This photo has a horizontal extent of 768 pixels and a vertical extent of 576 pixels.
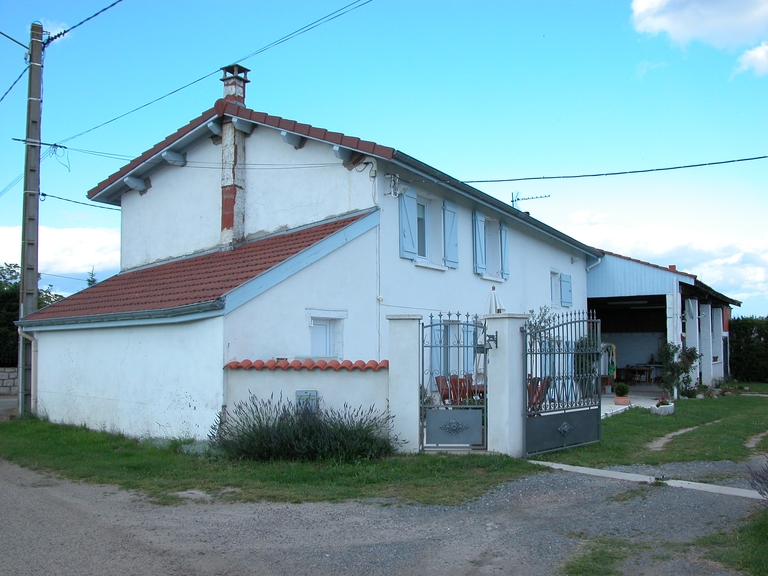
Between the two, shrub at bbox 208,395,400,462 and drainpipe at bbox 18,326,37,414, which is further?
drainpipe at bbox 18,326,37,414

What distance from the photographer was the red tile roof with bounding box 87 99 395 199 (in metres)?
12.1

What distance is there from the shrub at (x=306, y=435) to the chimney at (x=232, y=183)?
18.5 ft

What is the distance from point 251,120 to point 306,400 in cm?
→ 693

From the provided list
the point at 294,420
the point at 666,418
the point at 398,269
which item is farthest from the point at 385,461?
the point at 666,418

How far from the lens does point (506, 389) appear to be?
8.93 m


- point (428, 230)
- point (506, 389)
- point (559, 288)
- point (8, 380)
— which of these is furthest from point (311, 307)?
point (8, 380)

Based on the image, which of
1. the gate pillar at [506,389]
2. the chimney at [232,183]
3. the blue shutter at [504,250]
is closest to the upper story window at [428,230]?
the blue shutter at [504,250]

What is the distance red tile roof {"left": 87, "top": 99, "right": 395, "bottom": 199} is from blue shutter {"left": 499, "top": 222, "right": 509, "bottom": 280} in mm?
5699

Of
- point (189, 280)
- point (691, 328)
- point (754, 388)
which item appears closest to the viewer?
point (189, 280)

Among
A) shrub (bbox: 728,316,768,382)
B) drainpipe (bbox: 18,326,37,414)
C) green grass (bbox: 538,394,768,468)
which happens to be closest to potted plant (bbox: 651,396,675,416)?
green grass (bbox: 538,394,768,468)

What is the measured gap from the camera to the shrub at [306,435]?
878cm

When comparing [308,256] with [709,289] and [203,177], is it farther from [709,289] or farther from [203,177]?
[709,289]

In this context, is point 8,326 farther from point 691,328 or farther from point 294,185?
point 691,328

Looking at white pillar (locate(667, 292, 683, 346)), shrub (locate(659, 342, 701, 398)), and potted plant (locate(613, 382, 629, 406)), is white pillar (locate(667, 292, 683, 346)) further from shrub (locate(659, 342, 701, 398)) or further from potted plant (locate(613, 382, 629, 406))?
potted plant (locate(613, 382, 629, 406))
